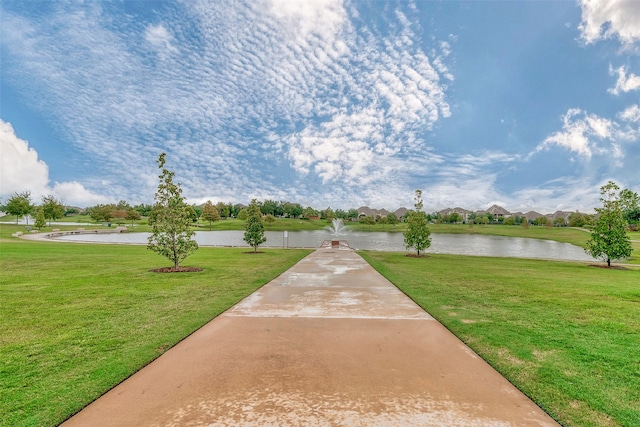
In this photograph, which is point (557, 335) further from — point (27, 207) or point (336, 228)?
point (27, 207)

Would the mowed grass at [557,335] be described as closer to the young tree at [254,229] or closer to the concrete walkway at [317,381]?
the concrete walkway at [317,381]

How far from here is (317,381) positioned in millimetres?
3766

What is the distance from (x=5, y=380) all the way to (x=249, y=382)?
303cm

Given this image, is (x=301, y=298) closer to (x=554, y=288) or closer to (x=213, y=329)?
(x=213, y=329)

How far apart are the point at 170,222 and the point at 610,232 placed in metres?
22.5

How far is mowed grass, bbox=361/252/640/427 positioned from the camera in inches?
139

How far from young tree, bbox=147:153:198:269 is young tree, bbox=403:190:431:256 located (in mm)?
13627

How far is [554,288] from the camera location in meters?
10.3

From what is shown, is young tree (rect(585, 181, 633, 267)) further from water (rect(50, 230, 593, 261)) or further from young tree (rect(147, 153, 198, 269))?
young tree (rect(147, 153, 198, 269))

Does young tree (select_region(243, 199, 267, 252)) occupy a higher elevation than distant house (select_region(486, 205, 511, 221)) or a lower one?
lower

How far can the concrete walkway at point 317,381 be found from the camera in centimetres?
311

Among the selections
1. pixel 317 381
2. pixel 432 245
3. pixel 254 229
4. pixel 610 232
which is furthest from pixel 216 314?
pixel 432 245

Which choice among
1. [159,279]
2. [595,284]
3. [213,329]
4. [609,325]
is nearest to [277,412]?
[213,329]

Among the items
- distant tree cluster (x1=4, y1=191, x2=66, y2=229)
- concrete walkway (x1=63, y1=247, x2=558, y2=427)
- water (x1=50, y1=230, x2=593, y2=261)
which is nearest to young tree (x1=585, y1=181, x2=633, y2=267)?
water (x1=50, y1=230, x2=593, y2=261)
